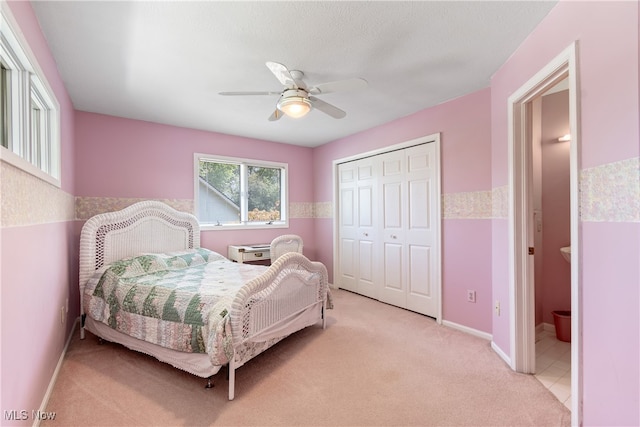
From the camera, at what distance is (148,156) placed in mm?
3672

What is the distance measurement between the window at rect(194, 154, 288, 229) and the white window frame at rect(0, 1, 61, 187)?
174 cm

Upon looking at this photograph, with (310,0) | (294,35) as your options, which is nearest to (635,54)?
(310,0)

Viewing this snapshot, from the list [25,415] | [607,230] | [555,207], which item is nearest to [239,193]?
[25,415]

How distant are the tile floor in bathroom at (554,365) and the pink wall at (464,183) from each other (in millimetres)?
482

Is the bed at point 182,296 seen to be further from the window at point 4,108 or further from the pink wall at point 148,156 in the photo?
the window at point 4,108

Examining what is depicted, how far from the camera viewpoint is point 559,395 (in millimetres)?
1902

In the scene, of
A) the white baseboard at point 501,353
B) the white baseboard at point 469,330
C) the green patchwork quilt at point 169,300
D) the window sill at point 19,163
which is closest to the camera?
the window sill at point 19,163

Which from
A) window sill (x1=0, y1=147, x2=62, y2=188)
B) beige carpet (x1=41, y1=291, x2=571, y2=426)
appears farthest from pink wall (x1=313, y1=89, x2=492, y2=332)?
window sill (x1=0, y1=147, x2=62, y2=188)

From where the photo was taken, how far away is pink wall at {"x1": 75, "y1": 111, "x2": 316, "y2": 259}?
131 inches

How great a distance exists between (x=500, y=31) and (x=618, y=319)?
5.85 feet

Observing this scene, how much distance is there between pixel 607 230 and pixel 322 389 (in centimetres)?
184

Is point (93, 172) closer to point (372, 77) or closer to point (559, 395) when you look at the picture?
point (372, 77)

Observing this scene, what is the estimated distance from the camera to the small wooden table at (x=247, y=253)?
400 cm

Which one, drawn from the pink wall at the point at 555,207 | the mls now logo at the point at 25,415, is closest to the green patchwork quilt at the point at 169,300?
the mls now logo at the point at 25,415
